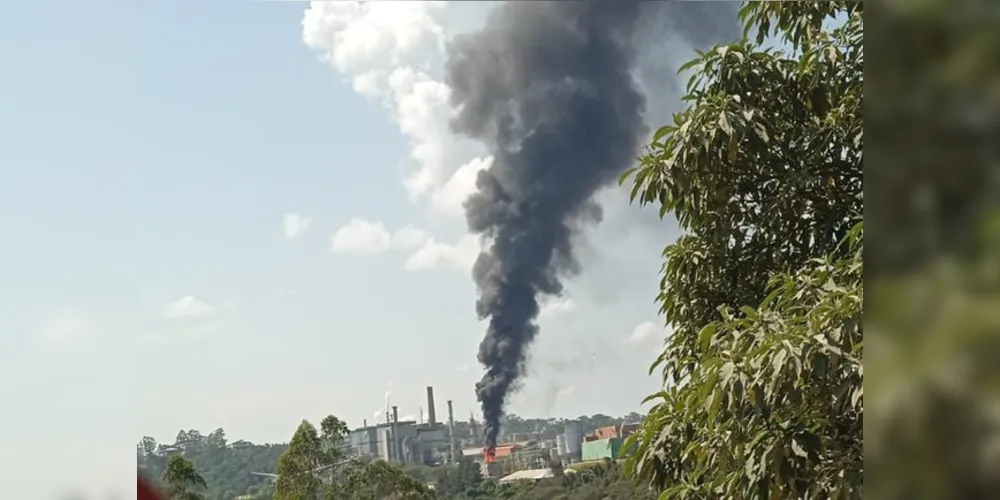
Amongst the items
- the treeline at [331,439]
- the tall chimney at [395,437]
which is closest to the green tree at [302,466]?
the treeline at [331,439]

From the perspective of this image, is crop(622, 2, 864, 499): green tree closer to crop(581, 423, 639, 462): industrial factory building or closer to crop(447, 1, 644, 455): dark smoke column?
crop(581, 423, 639, 462): industrial factory building

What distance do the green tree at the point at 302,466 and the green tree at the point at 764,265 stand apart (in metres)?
1.09

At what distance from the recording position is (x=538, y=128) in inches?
114

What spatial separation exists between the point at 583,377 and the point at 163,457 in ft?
3.83

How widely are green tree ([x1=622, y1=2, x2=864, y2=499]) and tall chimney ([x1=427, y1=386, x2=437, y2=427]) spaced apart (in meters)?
0.89

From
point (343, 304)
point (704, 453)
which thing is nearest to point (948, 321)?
point (704, 453)

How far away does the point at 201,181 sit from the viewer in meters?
2.53

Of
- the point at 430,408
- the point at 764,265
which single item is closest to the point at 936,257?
the point at 764,265

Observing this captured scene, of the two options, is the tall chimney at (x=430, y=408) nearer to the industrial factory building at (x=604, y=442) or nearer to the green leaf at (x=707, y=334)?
the industrial factory building at (x=604, y=442)

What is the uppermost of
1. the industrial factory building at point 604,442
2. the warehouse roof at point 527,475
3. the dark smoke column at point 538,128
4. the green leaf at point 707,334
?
the dark smoke column at point 538,128

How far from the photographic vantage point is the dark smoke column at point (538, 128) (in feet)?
9.00

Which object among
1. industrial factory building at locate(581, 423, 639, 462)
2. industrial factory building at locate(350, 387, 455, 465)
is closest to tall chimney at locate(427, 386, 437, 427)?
industrial factory building at locate(350, 387, 455, 465)

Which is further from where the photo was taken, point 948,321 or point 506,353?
point 506,353

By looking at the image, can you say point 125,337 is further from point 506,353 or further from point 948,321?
point 948,321
